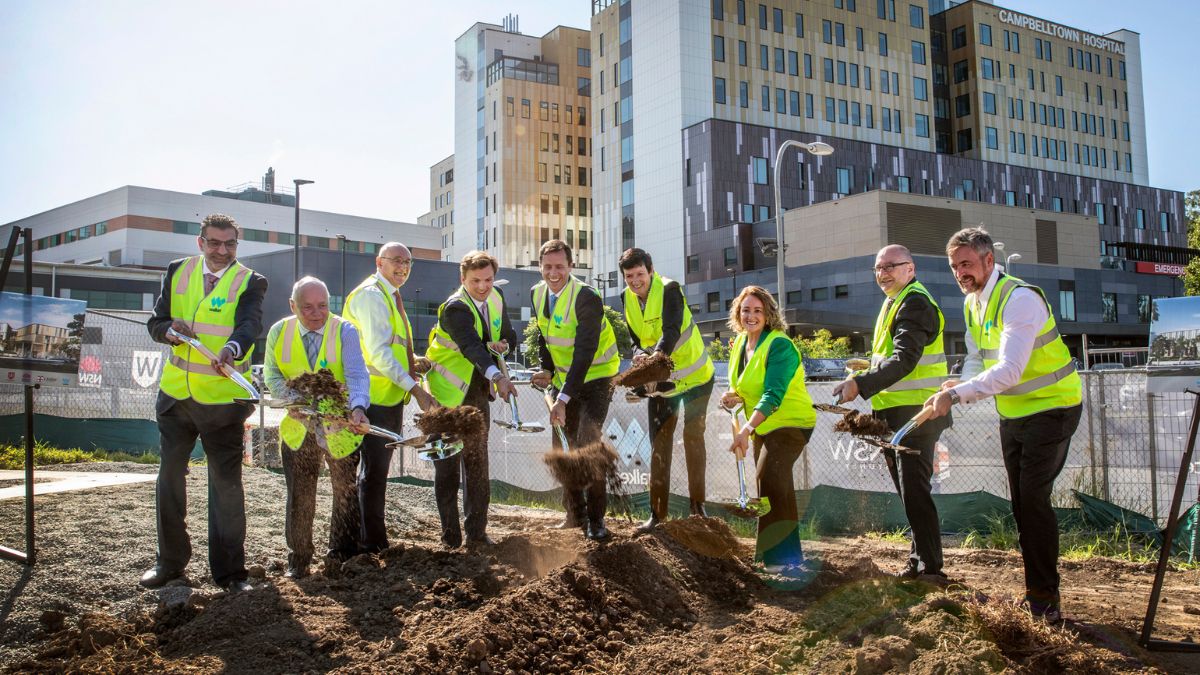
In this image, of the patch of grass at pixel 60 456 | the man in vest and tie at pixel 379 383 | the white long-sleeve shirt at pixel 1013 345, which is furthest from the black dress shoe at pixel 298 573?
the patch of grass at pixel 60 456

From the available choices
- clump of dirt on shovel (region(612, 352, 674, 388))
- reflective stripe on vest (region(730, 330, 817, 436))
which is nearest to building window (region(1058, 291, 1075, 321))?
clump of dirt on shovel (region(612, 352, 674, 388))

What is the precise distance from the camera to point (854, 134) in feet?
221

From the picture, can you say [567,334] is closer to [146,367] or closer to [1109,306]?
[146,367]

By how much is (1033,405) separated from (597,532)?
2818 millimetres

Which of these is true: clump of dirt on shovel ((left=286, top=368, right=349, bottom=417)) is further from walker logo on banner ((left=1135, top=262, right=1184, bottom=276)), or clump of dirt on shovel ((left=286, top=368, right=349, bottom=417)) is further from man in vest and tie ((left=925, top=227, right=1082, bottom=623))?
walker logo on banner ((left=1135, top=262, right=1184, bottom=276))

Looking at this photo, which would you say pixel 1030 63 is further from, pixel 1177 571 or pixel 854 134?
pixel 1177 571

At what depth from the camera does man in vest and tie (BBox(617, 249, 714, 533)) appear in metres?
6.64

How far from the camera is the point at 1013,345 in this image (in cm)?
461

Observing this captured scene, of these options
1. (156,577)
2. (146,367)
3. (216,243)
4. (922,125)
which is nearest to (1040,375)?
(216,243)

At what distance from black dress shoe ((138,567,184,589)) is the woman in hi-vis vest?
3450 millimetres

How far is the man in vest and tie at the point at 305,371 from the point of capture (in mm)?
5590

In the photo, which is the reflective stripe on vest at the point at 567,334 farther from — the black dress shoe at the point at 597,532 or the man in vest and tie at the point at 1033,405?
the man in vest and tie at the point at 1033,405

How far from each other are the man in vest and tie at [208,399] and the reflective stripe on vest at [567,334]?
1.95 meters

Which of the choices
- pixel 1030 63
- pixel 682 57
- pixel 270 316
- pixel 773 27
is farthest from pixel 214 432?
pixel 1030 63
